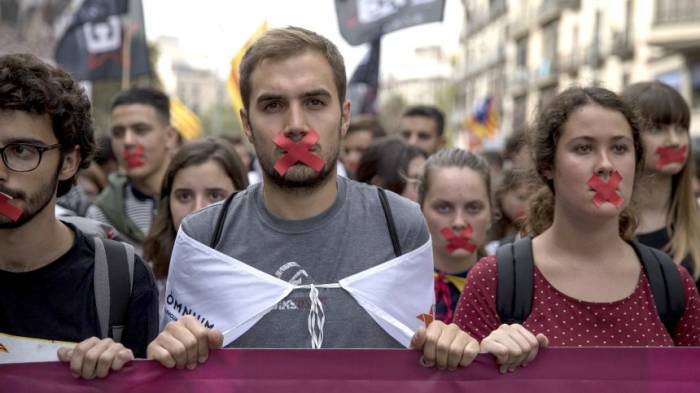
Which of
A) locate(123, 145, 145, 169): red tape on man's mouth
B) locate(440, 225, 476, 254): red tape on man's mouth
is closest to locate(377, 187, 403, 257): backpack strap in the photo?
locate(440, 225, 476, 254): red tape on man's mouth

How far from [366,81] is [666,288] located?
623cm

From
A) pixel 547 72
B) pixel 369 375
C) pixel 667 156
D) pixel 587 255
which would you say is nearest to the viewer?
pixel 369 375

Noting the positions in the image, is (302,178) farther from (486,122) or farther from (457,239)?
(486,122)

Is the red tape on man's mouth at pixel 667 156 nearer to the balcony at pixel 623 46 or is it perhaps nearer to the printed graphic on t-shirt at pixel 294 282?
the printed graphic on t-shirt at pixel 294 282

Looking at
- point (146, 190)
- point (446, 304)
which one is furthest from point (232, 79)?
point (446, 304)

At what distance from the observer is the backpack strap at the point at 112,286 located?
2756 mm

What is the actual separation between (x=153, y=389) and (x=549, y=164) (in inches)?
61.2

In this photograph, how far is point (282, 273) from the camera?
2.68 metres

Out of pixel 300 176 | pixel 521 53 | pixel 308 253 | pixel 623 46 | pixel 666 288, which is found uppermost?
pixel 521 53

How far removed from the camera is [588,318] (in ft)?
9.66

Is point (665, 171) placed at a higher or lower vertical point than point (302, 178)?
lower

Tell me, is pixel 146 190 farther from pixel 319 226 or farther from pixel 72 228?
pixel 319 226

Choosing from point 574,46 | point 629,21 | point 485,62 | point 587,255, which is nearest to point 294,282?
point 587,255

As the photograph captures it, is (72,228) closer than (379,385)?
No
